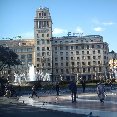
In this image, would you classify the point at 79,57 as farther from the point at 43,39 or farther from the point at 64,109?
the point at 64,109

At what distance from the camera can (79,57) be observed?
12575 centimetres

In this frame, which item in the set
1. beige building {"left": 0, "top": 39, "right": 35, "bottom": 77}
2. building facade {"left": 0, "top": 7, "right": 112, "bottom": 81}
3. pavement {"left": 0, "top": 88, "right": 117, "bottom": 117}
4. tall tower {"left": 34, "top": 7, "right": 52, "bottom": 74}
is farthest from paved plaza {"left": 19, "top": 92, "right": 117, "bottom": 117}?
beige building {"left": 0, "top": 39, "right": 35, "bottom": 77}

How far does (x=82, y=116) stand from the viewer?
→ 14586 millimetres

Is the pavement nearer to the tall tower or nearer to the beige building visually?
the tall tower

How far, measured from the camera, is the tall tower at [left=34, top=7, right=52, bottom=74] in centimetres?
12119

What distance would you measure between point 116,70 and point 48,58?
3034cm

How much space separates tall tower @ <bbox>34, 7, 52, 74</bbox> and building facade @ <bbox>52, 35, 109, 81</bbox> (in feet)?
10.4

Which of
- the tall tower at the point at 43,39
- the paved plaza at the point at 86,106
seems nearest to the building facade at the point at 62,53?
the tall tower at the point at 43,39

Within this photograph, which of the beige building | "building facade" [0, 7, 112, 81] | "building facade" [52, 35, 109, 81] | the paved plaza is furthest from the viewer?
the beige building

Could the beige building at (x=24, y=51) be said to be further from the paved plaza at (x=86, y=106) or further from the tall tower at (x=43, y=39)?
the paved plaza at (x=86, y=106)

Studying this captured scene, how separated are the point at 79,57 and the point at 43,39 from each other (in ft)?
A: 51.3

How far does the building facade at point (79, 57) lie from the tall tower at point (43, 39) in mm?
3158

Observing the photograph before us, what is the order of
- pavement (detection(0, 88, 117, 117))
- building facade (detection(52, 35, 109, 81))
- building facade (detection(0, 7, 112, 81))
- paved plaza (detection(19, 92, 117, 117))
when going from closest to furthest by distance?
1. pavement (detection(0, 88, 117, 117))
2. paved plaza (detection(19, 92, 117, 117))
3. building facade (detection(0, 7, 112, 81))
4. building facade (detection(52, 35, 109, 81))

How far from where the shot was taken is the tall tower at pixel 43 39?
121 m
